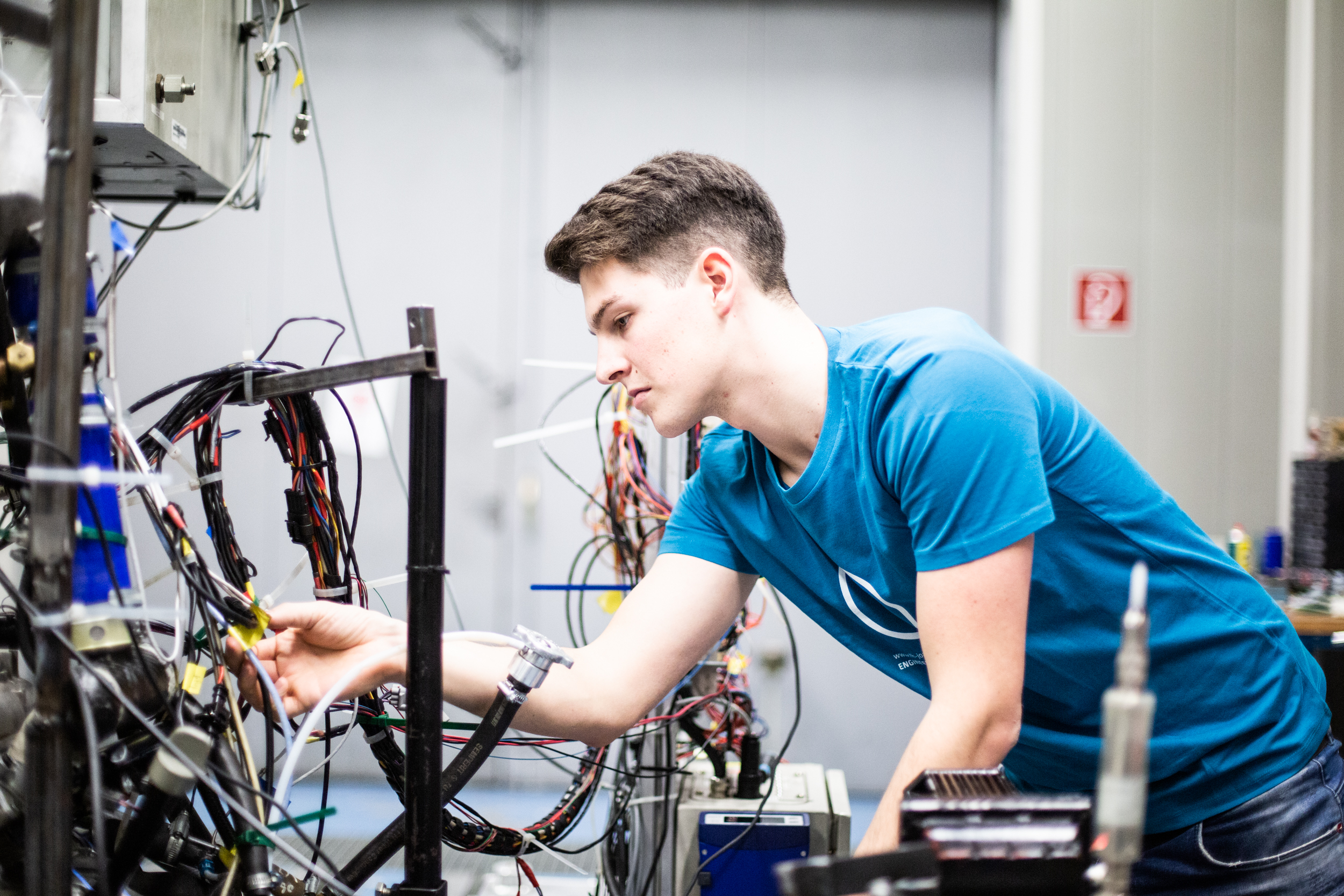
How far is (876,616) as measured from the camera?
1087mm

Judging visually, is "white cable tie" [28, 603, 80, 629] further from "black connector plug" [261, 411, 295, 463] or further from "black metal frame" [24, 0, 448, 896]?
"black connector plug" [261, 411, 295, 463]

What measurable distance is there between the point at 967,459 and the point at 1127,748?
400mm

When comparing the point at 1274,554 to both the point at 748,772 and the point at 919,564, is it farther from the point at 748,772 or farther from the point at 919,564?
the point at 919,564

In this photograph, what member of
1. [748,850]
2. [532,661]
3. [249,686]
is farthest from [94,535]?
[748,850]

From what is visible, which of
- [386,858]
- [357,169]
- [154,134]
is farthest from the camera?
[357,169]

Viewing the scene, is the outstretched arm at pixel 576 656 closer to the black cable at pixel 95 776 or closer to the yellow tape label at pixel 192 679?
the yellow tape label at pixel 192 679

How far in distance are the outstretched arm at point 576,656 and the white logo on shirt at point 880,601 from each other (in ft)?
0.49

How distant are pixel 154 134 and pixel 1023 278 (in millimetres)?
2275

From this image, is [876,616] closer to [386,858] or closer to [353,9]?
[386,858]

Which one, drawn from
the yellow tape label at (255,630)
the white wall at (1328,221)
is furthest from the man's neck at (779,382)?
the white wall at (1328,221)

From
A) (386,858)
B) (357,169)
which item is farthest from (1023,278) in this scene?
(386,858)

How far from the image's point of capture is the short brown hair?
107cm

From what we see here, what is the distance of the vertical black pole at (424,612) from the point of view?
0.69 metres

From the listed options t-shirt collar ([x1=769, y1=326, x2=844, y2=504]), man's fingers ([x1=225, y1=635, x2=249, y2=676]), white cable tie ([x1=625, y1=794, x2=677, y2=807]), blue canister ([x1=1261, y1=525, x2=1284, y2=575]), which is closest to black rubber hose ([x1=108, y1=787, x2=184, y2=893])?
Answer: man's fingers ([x1=225, y1=635, x2=249, y2=676])
